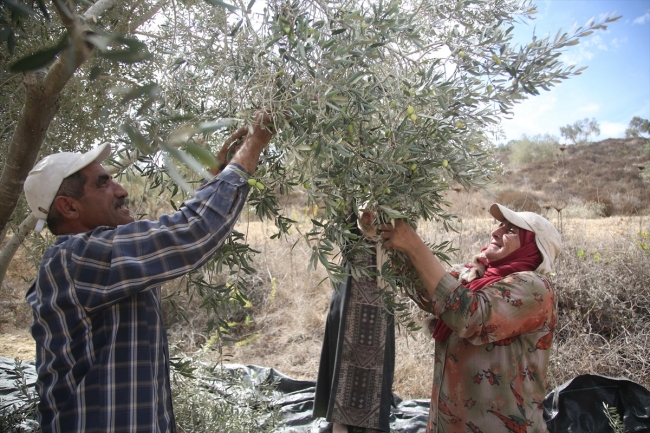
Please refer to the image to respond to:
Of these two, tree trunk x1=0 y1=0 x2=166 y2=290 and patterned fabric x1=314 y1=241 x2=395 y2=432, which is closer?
tree trunk x1=0 y1=0 x2=166 y2=290

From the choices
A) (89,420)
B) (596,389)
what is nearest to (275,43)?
(89,420)

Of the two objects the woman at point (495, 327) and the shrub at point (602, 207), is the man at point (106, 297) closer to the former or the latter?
the woman at point (495, 327)

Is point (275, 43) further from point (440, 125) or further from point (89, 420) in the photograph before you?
point (89, 420)

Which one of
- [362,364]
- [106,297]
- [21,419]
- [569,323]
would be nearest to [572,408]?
[569,323]

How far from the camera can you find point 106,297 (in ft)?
4.41

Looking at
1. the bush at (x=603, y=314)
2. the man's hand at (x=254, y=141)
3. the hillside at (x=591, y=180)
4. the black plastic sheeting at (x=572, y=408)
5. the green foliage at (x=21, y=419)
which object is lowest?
the black plastic sheeting at (x=572, y=408)

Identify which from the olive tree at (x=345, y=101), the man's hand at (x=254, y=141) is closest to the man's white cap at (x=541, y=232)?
the olive tree at (x=345, y=101)

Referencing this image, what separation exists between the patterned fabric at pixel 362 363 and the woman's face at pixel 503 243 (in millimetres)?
1292

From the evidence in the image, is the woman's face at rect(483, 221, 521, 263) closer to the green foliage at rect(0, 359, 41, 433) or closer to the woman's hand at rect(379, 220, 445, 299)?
the woman's hand at rect(379, 220, 445, 299)

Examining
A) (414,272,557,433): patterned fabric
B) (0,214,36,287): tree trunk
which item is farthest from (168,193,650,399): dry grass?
(0,214,36,287): tree trunk

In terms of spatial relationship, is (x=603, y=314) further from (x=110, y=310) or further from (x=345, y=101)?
(x=110, y=310)

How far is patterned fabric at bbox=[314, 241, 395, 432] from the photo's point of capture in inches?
143

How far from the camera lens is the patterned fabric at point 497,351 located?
2.05 metres

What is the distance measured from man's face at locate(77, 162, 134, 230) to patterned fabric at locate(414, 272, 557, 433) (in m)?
1.38
